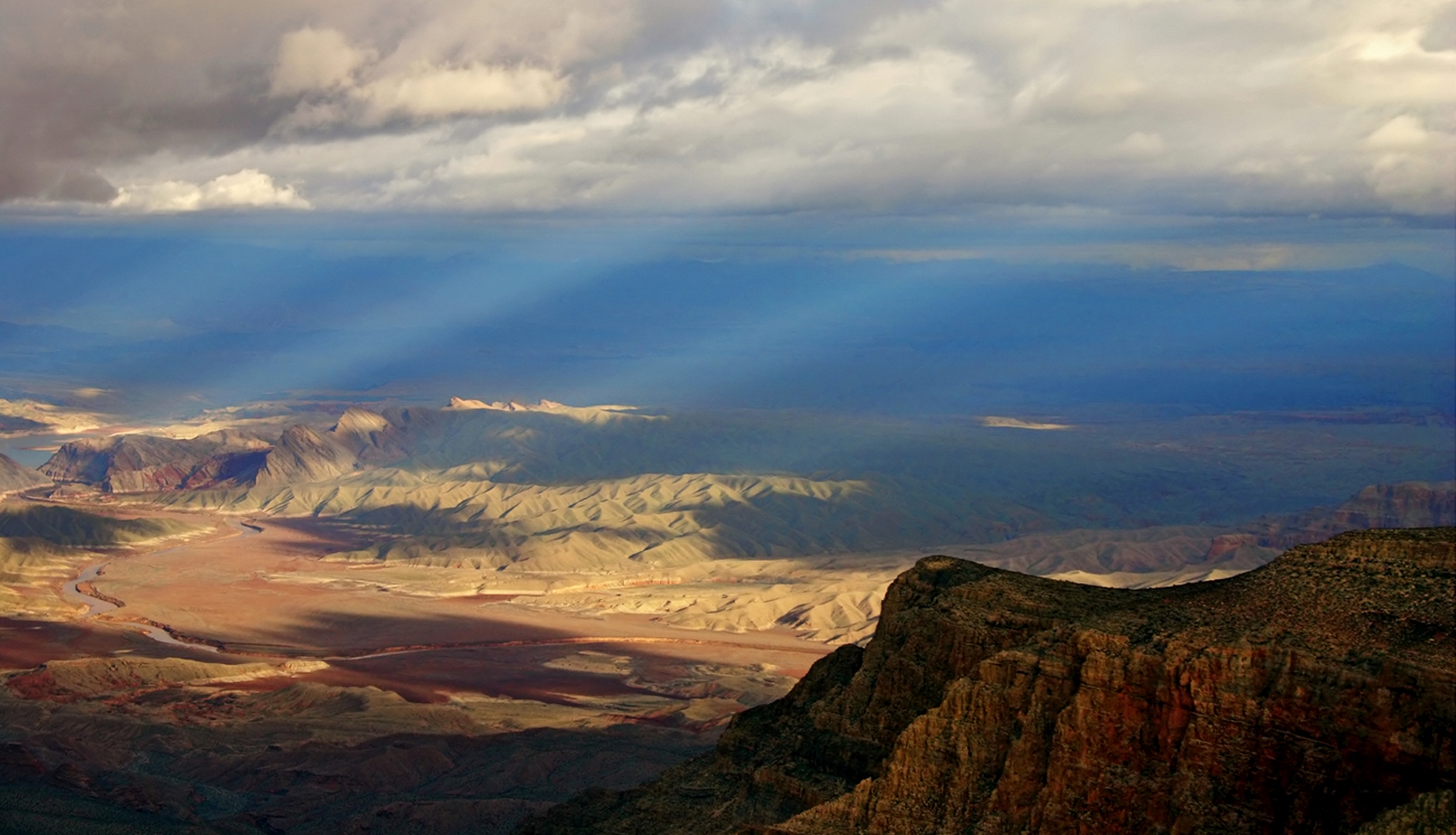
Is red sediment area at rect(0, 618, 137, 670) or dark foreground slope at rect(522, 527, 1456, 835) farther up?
dark foreground slope at rect(522, 527, 1456, 835)

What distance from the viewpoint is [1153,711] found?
4272cm

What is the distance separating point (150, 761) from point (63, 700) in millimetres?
24205

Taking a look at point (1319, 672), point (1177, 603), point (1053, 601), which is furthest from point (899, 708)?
point (1319, 672)

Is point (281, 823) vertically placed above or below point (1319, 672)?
below

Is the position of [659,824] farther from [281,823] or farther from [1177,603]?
[281,823]

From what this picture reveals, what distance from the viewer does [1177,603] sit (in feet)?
158

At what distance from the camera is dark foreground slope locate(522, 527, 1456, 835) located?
38750mm

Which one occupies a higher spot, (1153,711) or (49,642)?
(1153,711)

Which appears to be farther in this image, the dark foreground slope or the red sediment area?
the red sediment area

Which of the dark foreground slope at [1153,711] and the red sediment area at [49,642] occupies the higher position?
the dark foreground slope at [1153,711]

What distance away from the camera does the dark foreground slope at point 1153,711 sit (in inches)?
1526

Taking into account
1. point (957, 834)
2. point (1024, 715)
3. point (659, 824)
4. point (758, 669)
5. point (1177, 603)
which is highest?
point (1177, 603)

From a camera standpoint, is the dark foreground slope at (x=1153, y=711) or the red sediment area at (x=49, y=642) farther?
the red sediment area at (x=49, y=642)

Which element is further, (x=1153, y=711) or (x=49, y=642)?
(x=49, y=642)
